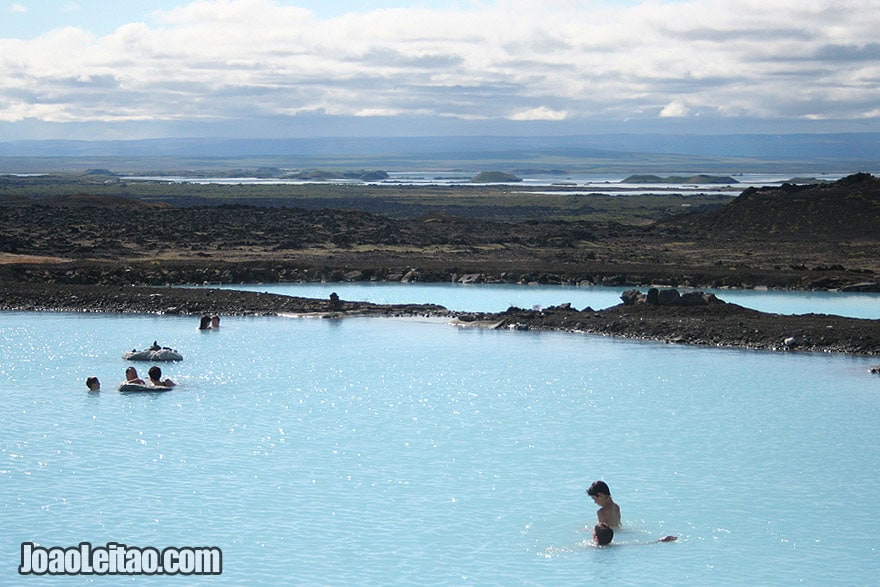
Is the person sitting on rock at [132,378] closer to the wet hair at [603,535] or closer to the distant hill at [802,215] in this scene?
the wet hair at [603,535]

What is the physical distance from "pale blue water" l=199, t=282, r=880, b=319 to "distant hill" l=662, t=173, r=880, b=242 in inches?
915

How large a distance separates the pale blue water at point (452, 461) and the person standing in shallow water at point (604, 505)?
10.1 inches

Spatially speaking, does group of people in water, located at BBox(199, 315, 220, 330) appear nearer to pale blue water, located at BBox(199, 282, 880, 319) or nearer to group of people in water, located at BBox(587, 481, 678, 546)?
pale blue water, located at BBox(199, 282, 880, 319)

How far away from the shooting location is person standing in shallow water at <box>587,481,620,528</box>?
15727mm

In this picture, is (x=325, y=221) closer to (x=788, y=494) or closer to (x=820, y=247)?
(x=820, y=247)

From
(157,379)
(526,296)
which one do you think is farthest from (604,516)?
(526,296)

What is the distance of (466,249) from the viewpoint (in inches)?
2398

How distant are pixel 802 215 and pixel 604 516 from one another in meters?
58.4

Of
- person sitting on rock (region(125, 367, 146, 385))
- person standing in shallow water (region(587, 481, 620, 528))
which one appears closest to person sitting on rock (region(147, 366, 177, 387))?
person sitting on rock (region(125, 367, 146, 385))

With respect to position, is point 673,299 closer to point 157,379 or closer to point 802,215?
point 157,379

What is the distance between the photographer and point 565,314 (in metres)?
35.6

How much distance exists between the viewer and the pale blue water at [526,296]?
41.1 meters

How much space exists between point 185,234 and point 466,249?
47.3ft

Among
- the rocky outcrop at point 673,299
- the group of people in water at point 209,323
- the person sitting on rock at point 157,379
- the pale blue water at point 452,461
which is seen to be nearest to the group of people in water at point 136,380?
the person sitting on rock at point 157,379
